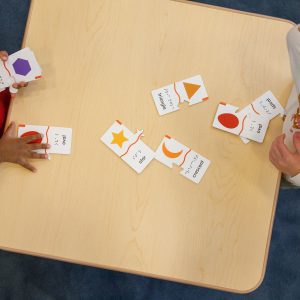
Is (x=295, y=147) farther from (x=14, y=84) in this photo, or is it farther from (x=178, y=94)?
(x=14, y=84)

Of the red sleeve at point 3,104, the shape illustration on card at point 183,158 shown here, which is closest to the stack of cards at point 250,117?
the shape illustration on card at point 183,158

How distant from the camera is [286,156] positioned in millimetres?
898

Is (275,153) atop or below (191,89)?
below

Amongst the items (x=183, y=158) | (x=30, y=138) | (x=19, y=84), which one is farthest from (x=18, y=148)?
(x=183, y=158)

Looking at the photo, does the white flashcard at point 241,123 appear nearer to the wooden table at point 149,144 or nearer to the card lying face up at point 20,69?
the wooden table at point 149,144

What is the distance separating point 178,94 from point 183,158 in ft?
0.60

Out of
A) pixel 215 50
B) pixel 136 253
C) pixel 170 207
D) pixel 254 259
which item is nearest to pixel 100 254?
pixel 136 253

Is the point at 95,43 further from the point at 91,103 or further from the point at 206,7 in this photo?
the point at 206,7

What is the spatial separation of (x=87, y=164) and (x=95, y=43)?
351mm

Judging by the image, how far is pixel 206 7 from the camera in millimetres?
1013

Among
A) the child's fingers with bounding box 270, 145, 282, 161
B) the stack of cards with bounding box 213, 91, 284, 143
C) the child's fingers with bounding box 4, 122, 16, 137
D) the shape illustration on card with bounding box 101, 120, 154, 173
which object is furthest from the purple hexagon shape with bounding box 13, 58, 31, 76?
the child's fingers with bounding box 270, 145, 282, 161

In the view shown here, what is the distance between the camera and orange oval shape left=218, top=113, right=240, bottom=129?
3.15 ft

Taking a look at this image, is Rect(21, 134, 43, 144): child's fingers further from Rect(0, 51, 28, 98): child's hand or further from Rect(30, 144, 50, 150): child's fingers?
Rect(0, 51, 28, 98): child's hand

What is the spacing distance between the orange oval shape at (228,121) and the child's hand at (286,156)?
12cm
